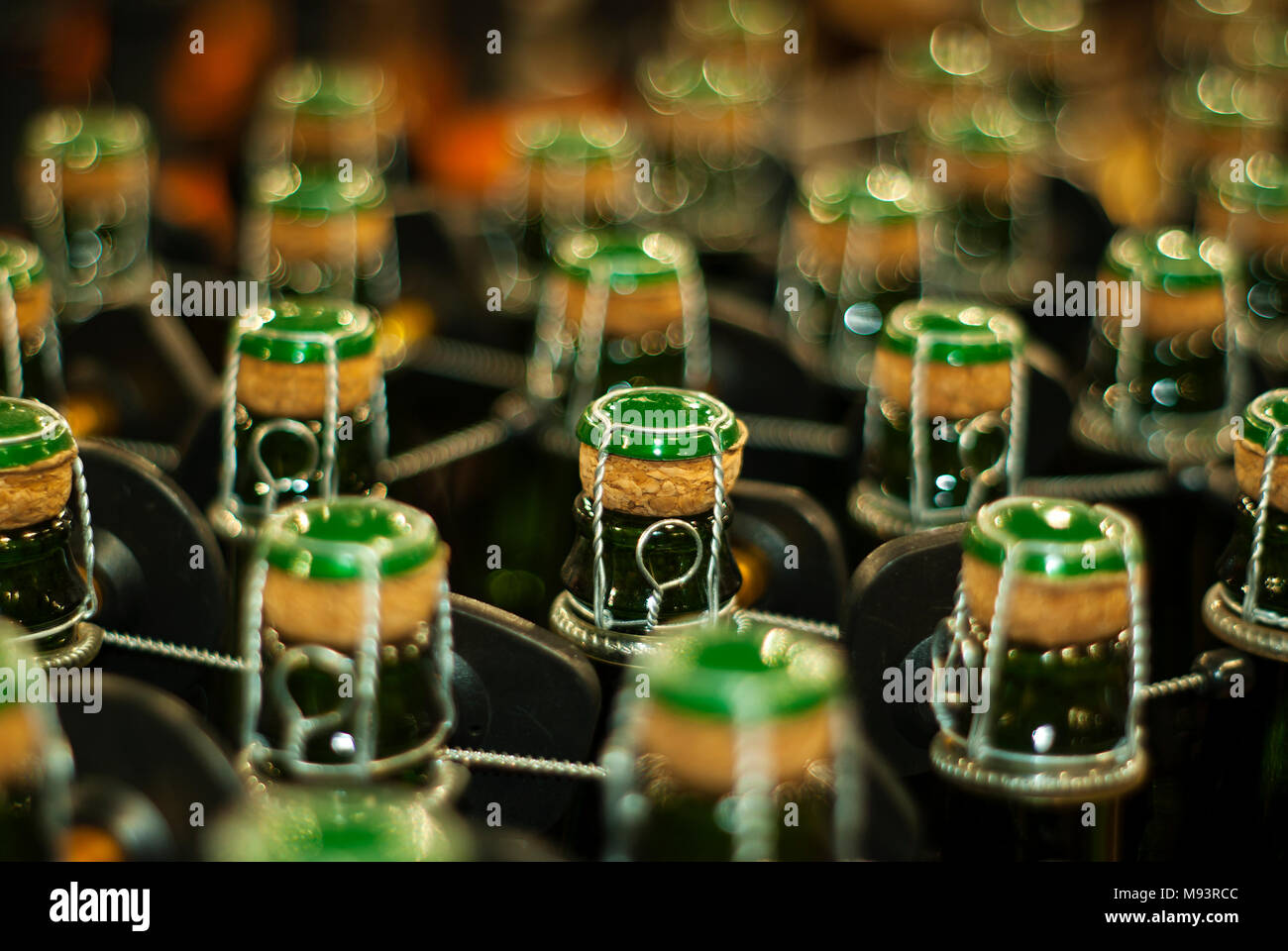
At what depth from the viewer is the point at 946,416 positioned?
3.98ft

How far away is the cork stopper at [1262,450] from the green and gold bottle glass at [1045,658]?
0.17m

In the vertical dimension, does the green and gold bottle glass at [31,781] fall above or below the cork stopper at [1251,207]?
below

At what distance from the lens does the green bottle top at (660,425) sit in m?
0.99

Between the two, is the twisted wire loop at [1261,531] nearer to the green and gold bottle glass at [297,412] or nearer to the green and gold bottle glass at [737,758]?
the green and gold bottle glass at [737,758]

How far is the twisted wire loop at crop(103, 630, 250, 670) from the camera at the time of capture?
1.09 meters

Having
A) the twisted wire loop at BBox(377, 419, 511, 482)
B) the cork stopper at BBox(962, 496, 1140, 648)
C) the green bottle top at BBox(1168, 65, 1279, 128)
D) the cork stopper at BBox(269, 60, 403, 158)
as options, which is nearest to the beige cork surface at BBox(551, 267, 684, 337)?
the twisted wire loop at BBox(377, 419, 511, 482)

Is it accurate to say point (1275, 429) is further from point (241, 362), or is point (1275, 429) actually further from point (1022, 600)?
point (241, 362)

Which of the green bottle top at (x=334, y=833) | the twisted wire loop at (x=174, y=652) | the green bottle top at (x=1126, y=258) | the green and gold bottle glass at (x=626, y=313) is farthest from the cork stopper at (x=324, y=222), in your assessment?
the green bottle top at (x=334, y=833)

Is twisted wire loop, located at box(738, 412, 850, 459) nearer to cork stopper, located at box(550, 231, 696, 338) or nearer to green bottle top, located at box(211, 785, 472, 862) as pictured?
cork stopper, located at box(550, 231, 696, 338)

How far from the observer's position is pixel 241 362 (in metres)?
1.17

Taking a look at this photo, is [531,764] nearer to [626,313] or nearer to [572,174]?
[626,313]

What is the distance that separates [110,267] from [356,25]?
5.85 feet

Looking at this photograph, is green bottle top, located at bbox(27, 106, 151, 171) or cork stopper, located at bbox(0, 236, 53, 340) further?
green bottle top, located at bbox(27, 106, 151, 171)

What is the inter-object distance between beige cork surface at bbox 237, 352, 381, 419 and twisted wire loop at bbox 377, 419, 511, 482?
16 cm
